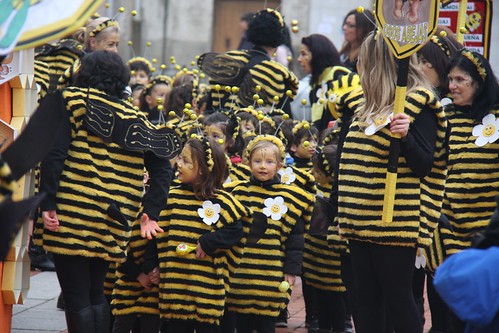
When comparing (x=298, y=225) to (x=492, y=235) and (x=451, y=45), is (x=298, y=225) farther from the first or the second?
(x=492, y=235)

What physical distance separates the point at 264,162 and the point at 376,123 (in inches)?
56.8

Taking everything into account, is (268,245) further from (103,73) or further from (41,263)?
(41,263)

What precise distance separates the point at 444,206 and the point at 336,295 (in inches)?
48.7

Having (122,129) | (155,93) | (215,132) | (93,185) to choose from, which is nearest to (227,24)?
(155,93)

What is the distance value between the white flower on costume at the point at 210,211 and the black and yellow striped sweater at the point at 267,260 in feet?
1.61

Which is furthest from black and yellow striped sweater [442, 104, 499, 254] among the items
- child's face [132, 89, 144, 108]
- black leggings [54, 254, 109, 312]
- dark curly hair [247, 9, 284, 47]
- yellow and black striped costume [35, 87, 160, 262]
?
child's face [132, 89, 144, 108]

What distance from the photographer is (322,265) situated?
7.96m

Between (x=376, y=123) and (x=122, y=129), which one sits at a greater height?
(x=376, y=123)

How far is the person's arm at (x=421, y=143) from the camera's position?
18.7ft

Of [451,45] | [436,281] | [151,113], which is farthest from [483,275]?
[151,113]

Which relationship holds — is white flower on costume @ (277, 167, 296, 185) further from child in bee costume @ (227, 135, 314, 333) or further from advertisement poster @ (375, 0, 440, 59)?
advertisement poster @ (375, 0, 440, 59)

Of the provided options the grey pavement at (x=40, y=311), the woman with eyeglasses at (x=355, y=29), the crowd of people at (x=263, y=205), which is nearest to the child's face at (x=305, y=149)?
the crowd of people at (x=263, y=205)

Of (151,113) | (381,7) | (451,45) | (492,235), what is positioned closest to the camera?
(492,235)

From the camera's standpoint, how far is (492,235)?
3855mm
